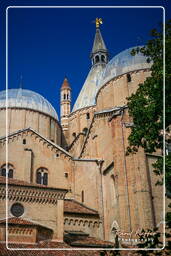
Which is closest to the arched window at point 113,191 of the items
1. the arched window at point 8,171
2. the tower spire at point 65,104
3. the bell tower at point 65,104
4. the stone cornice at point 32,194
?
the stone cornice at point 32,194

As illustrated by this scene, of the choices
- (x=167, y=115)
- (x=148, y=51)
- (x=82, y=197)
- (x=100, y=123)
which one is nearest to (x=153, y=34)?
(x=148, y=51)

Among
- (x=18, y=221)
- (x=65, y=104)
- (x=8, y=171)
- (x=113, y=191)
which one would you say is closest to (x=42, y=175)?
(x=8, y=171)

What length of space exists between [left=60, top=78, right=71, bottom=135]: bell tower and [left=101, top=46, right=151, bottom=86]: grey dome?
1803 centimetres

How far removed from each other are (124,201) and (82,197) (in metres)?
6.81

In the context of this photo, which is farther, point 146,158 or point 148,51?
point 146,158

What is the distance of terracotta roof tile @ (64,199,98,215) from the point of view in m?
23.7

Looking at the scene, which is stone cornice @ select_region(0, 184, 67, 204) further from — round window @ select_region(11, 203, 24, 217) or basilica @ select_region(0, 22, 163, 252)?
round window @ select_region(11, 203, 24, 217)

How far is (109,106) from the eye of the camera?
27109 millimetres

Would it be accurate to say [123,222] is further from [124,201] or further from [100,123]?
[100,123]

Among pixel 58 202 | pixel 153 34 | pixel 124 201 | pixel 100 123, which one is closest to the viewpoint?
pixel 153 34

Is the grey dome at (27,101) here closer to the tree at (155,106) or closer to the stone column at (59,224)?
the stone column at (59,224)

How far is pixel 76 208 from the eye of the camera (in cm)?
2433

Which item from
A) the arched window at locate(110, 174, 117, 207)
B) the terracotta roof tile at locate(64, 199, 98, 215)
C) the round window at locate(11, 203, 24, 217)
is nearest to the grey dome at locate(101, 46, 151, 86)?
the arched window at locate(110, 174, 117, 207)

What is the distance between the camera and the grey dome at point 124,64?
26875 millimetres
